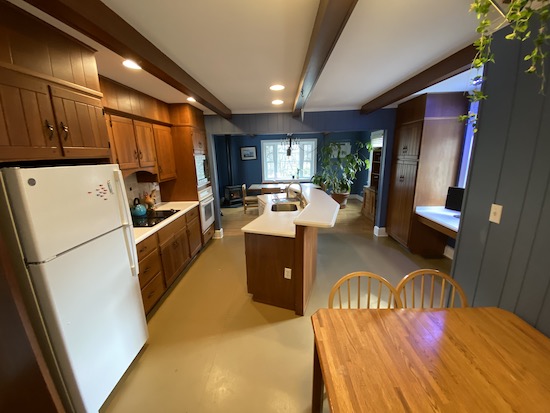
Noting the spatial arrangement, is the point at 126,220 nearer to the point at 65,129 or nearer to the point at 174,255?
the point at 65,129

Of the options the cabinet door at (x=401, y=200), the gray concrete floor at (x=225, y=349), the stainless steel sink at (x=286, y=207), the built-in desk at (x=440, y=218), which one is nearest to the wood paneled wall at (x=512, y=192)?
the built-in desk at (x=440, y=218)

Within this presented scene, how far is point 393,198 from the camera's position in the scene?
13.3 feet

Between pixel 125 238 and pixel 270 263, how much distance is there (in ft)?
4.27

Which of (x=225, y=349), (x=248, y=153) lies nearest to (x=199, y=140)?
(x=225, y=349)

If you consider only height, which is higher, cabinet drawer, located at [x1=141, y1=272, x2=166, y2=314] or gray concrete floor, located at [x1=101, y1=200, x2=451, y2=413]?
cabinet drawer, located at [x1=141, y1=272, x2=166, y2=314]

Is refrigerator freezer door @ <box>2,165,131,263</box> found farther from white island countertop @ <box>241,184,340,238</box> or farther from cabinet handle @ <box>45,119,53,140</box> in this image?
white island countertop @ <box>241,184,340,238</box>

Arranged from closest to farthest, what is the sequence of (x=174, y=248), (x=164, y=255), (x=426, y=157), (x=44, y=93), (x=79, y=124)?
(x=44, y=93) < (x=79, y=124) < (x=164, y=255) < (x=174, y=248) < (x=426, y=157)

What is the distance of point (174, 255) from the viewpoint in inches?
111

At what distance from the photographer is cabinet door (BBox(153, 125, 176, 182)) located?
3053 mm

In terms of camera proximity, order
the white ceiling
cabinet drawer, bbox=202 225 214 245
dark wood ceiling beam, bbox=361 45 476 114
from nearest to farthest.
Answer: the white ceiling
dark wood ceiling beam, bbox=361 45 476 114
cabinet drawer, bbox=202 225 214 245

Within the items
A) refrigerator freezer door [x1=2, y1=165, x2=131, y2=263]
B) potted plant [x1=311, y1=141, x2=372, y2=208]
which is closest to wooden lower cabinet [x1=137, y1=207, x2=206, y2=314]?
refrigerator freezer door [x1=2, y1=165, x2=131, y2=263]

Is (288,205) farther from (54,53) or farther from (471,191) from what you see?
(54,53)

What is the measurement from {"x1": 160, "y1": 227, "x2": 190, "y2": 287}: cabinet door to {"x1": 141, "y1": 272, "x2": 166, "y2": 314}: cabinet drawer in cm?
12

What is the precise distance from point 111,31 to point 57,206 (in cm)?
101
